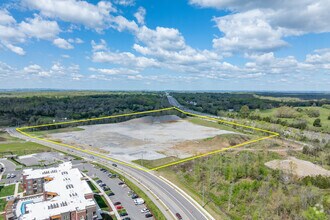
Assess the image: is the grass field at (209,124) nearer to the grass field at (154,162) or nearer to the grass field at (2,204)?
the grass field at (154,162)

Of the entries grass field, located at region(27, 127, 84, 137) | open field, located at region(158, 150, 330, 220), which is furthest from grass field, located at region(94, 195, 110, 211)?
grass field, located at region(27, 127, 84, 137)

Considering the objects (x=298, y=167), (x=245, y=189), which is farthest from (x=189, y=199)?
(x=298, y=167)

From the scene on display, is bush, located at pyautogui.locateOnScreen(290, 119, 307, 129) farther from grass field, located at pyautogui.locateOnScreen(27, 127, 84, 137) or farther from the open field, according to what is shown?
grass field, located at pyautogui.locateOnScreen(27, 127, 84, 137)

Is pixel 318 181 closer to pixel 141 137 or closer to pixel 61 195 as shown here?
pixel 61 195

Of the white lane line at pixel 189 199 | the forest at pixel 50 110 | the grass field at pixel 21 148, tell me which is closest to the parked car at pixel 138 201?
the white lane line at pixel 189 199

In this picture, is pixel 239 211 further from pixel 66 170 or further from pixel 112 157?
pixel 112 157

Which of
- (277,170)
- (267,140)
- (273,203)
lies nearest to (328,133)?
(267,140)
